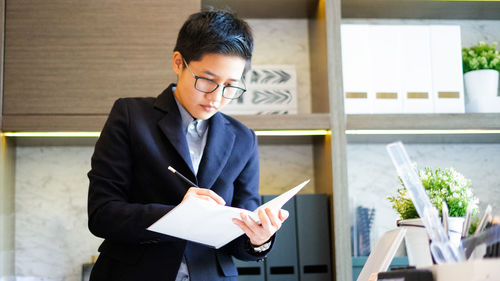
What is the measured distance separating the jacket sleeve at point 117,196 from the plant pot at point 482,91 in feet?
5.23

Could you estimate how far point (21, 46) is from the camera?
90.7 inches

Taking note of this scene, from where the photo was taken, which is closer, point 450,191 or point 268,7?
point 450,191

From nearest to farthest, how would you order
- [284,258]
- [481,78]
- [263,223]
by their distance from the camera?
1. [263,223]
2. [284,258]
3. [481,78]

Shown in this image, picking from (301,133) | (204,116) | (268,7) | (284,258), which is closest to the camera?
(204,116)

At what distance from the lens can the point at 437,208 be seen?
1.30 meters

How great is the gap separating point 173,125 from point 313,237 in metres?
1.00

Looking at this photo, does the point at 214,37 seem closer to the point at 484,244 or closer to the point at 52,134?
the point at 484,244

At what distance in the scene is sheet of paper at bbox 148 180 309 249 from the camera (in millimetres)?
1176

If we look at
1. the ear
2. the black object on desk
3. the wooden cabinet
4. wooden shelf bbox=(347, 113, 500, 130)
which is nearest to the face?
the ear

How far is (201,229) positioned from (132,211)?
0.17 meters

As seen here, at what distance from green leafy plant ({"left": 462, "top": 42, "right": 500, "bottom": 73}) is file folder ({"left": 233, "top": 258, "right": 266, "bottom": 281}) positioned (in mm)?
1227

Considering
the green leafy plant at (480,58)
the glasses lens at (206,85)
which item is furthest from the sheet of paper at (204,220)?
the green leafy plant at (480,58)

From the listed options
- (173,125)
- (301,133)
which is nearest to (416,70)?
(301,133)

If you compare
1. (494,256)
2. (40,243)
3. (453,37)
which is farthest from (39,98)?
(494,256)
